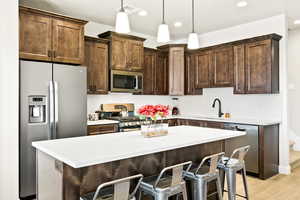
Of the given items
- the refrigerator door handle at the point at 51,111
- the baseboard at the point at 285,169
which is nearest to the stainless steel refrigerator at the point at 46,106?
the refrigerator door handle at the point at 51,111

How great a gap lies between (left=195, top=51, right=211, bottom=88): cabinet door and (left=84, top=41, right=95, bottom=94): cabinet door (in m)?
2.30

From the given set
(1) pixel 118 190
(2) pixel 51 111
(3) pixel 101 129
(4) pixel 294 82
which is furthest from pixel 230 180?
(4) pixel 294 82

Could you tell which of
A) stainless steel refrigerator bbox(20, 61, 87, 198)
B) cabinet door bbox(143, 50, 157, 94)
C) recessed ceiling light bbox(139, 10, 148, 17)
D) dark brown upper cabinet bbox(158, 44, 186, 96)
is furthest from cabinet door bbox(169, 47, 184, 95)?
stainless steel refrigerator bbox(20, 61, 87, 198)

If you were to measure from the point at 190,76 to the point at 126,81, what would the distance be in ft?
5.10

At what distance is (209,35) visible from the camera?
532 centimetres

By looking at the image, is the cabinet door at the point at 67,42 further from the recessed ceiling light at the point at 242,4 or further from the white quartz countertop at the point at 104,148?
the recessed ceiling light at the point at 242,4

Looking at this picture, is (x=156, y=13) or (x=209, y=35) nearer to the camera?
(x=156, y=13)

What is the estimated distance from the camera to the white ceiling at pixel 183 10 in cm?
367

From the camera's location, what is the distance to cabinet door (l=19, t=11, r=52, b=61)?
3.13m

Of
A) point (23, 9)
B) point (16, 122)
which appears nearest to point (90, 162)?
point (16, 122)

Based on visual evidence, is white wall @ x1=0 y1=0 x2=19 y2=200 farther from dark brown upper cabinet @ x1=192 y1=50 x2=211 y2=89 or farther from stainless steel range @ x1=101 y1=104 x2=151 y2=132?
dark brown upper cabinet @ x1=192 y1=50 x2=211 y2=89

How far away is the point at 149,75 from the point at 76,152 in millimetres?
3624

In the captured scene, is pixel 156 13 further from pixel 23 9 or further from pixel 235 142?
pixel 235 142

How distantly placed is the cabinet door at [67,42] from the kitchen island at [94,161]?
174 centimetres
